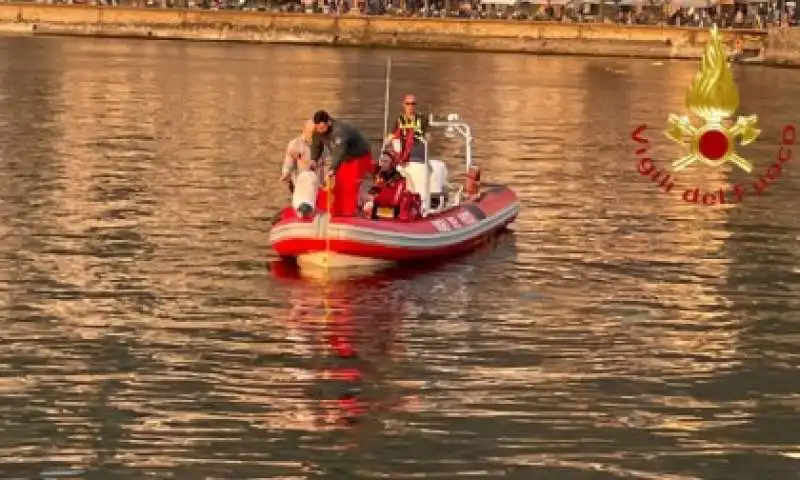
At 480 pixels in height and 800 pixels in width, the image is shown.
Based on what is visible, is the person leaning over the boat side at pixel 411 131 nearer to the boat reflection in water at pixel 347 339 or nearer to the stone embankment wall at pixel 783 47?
the boat reflection in water at pixel 347 339

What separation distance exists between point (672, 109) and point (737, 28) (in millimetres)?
55437

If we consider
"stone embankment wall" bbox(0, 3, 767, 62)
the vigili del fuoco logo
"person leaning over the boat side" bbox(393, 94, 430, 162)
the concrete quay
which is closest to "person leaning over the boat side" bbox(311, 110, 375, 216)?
"person leaning over the boat side" bbox(393, 94, 430, 162)

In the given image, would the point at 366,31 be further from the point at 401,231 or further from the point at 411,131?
the point at 401,231

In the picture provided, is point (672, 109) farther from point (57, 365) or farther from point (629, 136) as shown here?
point (57, 365)

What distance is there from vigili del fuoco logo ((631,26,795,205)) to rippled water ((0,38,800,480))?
0.80m

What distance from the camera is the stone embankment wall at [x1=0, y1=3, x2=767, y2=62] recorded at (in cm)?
13588

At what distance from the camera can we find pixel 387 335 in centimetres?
2711

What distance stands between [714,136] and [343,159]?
1120 cm

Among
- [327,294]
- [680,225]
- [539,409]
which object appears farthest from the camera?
[680,225]

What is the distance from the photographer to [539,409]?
74.4ft

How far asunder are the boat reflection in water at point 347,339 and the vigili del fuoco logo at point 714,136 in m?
5.83

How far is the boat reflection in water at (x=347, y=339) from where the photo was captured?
74.9 feet

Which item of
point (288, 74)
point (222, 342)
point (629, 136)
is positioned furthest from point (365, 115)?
point (222, 342)

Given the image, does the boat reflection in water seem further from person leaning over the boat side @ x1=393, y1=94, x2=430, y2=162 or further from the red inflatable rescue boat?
person leaning over the boat side @ x1=393, y1=94, x2=430, y2=162
